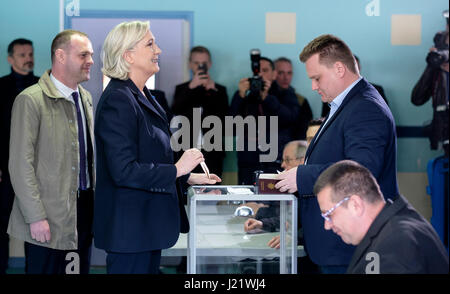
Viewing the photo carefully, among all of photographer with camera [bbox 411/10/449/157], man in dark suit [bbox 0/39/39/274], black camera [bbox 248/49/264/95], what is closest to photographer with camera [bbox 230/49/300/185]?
black camera [bbox 248/49/264/95]

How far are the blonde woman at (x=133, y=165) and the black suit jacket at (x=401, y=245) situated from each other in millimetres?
703

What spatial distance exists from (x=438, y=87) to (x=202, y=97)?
152cm

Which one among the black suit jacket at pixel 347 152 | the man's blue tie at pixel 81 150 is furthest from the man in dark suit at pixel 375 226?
the man's blue tie at pixel 81 150

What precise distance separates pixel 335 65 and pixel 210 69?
8.60 ft

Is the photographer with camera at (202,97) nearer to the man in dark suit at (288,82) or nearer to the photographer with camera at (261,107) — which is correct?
the photographer with camera at (261,107)

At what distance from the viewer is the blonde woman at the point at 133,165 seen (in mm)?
2068

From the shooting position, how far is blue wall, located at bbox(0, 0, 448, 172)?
14.7 feet

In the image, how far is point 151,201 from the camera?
2.15m

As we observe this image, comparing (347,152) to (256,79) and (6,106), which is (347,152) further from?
(6,106)

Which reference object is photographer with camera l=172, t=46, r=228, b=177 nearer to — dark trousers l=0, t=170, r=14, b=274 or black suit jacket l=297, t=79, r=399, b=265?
dark trousers l=0, t=170, r=14, b=274

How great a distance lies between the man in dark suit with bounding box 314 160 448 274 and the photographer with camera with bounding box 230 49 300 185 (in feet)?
7.04

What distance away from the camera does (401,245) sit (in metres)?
1.61

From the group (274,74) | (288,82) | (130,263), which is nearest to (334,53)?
(130,263)
